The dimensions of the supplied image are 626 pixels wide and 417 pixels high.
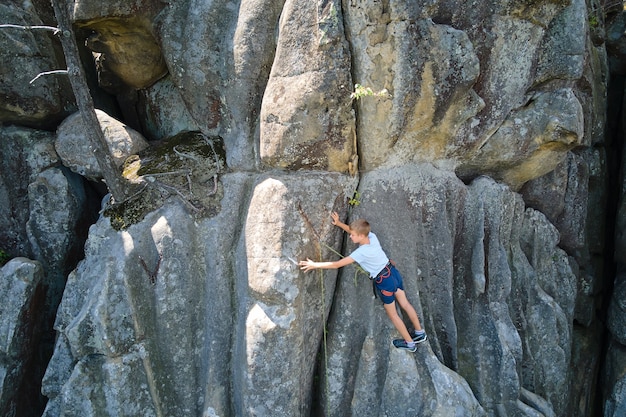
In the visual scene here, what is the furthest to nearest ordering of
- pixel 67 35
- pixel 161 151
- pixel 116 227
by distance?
pixel 161 151 → pixel 116 227 → pixel 67 35

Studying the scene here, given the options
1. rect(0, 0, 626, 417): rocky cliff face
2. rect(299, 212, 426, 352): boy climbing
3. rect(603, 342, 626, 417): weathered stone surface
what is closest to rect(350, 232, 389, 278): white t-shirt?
rect(299, 212, 426, 352): boy climbing

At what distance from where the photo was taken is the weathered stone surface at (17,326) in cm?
724

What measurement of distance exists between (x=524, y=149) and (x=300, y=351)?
4.10 m

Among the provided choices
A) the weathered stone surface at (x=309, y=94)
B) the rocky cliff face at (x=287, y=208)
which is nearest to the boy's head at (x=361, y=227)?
the rocky cliff face at (x=287, y=208)

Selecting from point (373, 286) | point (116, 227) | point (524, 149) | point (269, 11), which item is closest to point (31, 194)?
point (116, 227)

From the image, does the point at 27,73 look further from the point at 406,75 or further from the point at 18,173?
the point at 406,75

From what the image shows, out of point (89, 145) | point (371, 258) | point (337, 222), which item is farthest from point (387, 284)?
point (89, 145)

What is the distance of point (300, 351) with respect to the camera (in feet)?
21.1

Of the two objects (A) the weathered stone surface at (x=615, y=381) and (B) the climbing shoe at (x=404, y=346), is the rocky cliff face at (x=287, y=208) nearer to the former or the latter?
(B) the climbing shoe at (x=404, y=346)

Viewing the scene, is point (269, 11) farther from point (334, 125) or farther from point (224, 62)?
point (334, 125)

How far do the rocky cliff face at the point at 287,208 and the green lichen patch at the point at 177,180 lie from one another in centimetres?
3

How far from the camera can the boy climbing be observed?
247 inches

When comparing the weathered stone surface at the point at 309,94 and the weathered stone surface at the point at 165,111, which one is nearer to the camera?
the weathered stone surface at the point at 309,94

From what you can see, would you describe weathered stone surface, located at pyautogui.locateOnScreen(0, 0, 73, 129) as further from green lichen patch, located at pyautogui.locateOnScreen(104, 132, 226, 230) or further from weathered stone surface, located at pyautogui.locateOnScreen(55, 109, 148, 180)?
green lichen patch, located at pyautogui.locateOnScreen(104, 132, 226, 230)
